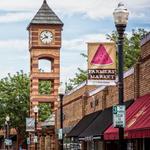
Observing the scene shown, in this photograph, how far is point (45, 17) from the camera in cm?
7912

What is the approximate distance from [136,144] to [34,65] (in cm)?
5302

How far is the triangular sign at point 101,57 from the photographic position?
2091cm

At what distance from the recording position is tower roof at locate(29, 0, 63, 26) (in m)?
78.6

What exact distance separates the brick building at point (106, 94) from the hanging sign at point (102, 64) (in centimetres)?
235

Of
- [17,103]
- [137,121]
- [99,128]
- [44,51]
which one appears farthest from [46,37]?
[137,121]

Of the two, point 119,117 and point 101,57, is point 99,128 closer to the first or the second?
point 101,57

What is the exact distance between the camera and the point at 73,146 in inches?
1731

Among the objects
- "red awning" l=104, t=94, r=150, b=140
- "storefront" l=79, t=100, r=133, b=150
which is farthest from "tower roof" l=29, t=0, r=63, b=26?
"red awning" l=104, t=94, r=150, b=140

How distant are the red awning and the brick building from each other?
2.18 feet

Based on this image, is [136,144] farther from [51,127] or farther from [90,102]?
[51,127]

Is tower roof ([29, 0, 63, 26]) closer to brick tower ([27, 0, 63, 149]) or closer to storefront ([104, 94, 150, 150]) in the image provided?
brick tower ([27, 0, 63, 149])

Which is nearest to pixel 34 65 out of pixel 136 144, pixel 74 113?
pixel 74 113

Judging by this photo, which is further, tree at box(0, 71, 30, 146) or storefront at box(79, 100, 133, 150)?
tree at box(0, 71, 30, 146)

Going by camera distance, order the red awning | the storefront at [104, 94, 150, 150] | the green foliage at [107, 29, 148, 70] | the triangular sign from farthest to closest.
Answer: the green foliage at [107, 29, 148, 70], the triangular sign, the storefront at [104, 94, 150, 150], the red awning
